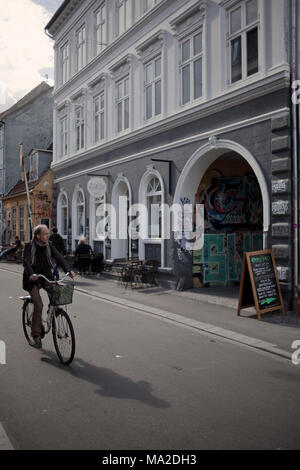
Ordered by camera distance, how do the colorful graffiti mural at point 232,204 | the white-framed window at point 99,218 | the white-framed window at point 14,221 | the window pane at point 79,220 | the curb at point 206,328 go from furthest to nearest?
the white-framed window at point 14,221 < the window pane at point 79,220 < the white-framed window at point 99,218 < the colorful graffiti mural at point 232,204 < the curb at point 206,328

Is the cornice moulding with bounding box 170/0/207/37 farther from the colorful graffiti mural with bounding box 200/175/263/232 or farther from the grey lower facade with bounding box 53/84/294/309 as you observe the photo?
the colorful graffiti mural with bounding box 200/175/263/232

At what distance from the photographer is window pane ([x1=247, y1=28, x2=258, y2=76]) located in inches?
404

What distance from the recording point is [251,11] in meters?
10.4

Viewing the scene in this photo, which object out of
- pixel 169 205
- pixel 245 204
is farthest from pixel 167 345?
pixel 245 204

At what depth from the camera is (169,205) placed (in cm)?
1312

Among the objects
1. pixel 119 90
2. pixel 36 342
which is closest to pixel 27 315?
pixel 36 342

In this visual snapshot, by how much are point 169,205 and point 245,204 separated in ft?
8.26

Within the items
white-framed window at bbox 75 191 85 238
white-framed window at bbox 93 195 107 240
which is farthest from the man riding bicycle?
white-framed window at bbox 75 191 85 238

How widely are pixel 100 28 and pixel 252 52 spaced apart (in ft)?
31.5

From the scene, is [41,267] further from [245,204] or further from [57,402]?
[245,204]

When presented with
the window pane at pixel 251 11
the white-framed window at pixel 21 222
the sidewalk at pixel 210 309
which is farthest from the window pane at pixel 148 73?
the white-framed window at pixel 21 222

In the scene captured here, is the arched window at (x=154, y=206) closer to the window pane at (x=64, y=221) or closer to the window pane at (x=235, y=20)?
the window pane at (x=235, y=20)

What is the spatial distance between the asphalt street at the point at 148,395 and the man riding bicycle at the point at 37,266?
42 cm

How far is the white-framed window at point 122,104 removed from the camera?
1588 centimetres
